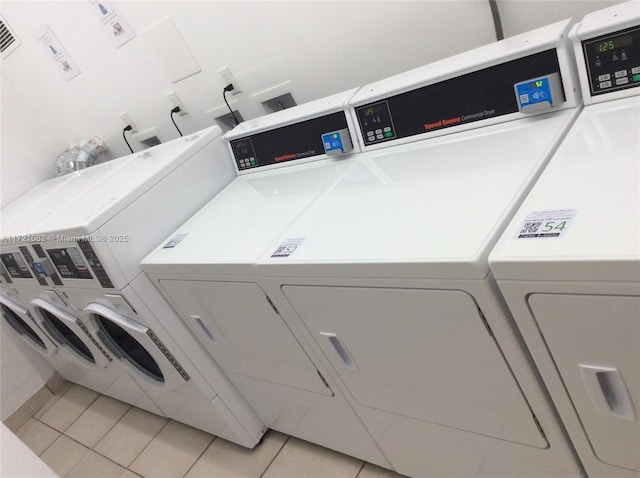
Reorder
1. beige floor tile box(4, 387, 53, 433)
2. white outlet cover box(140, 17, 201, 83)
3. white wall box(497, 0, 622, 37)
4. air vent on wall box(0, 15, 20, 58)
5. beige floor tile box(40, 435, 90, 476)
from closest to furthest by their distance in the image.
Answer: white wall box(497, 0, 622, 37), white outlet cover box(140, 17, 201, 83), beige floor tile box(40, 435, 90, 476), air vent on wall box(0, 15, 20, 58), beige floor tile box(4, 387, 53, 433)

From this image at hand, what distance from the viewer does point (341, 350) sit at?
49.9 inches

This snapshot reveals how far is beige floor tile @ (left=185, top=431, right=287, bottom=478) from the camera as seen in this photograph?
1.98 meters

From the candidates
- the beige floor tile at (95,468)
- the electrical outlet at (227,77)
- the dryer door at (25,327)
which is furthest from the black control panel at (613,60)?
the dryer door at (25,327)

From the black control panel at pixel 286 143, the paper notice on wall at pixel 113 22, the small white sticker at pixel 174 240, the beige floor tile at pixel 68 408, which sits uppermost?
the paper notice on wall at pixel 113 22

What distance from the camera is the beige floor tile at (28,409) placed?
3.01 m

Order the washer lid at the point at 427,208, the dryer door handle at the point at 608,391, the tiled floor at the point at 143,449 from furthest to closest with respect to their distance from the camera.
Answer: the tiled floor at the point at 143,449
the washer lid at the point at 427,208
the dryer door handle at the point at 608,391

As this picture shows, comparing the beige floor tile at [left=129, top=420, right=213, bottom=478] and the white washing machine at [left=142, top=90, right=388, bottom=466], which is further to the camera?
the beige floor tile at [left=129, top=420, right=213, bottom=478]

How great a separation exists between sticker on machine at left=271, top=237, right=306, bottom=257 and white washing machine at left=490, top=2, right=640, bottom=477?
0.52 metres

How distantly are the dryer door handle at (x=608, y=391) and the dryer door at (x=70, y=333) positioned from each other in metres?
1.97

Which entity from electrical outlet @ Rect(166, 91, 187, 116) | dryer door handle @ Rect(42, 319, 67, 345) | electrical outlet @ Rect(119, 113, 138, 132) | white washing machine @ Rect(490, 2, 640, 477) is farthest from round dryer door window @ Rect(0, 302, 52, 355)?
white washing machine @ Rect(490, 2, 640, 477)

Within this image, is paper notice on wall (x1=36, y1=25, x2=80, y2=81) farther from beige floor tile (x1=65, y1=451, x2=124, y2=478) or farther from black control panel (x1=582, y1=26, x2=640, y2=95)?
black control panel (x1=582, y1=26, x2=640, y2=95)

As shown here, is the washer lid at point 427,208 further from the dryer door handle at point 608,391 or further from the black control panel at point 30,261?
the black control panel at point 30,261

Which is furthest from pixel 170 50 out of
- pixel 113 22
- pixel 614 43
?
pixel 614 43

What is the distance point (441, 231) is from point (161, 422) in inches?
83.7
